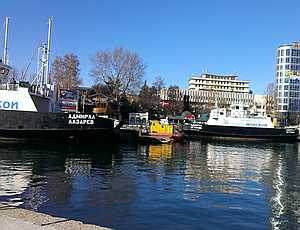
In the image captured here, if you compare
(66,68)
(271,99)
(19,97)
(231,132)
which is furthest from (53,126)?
(271,99)

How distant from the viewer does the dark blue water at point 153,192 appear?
12.1 m

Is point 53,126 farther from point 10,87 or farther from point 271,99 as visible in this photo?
point 271,99

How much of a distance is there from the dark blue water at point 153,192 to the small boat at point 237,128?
114 feet

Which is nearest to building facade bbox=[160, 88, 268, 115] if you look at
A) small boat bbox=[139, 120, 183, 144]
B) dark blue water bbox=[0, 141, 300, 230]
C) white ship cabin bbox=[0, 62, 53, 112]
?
small boat bbox=[139, 120, 183, 144]

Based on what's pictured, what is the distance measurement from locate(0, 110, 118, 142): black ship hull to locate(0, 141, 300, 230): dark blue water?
278 inches

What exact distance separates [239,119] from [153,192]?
1933 inches

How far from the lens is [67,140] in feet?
120

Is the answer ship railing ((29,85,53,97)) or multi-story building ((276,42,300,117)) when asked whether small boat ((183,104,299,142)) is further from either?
multi-story building ((276,42,300,117))

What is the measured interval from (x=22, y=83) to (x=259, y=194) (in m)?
26.1

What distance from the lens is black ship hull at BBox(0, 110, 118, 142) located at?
113 feet

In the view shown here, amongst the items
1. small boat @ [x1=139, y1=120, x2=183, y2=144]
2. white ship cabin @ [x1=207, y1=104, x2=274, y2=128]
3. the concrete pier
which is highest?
white ship cabin @ [x1=207, y1=104, x2=274, y2=128]

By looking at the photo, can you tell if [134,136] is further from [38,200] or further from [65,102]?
[38,200]

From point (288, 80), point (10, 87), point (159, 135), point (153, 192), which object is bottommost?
point (153, 192)

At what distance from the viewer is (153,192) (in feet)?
53.2
